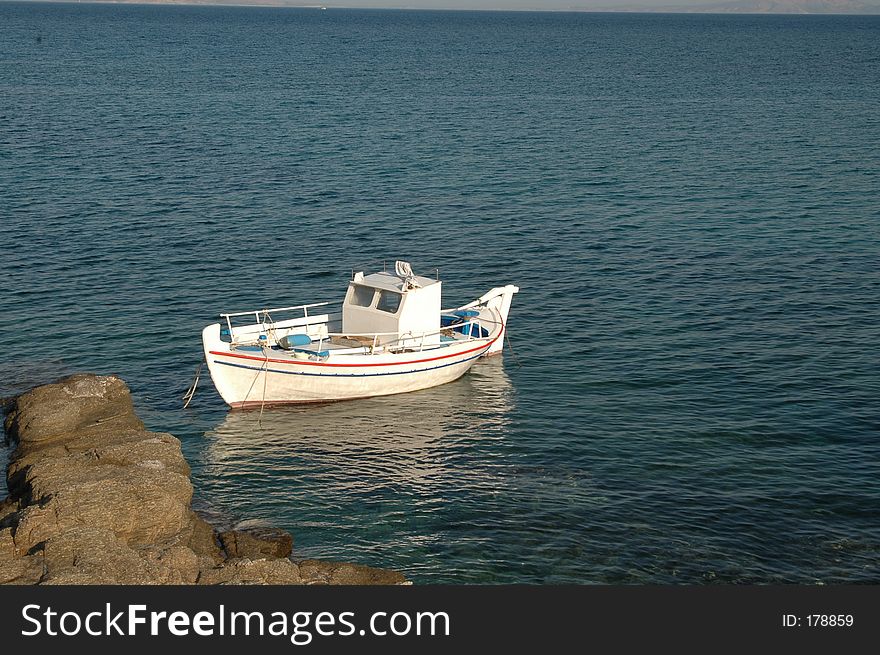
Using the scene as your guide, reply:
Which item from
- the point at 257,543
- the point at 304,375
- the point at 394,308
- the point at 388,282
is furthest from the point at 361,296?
the point at 257,543

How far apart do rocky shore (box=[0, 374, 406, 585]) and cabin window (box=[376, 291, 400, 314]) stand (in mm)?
10850

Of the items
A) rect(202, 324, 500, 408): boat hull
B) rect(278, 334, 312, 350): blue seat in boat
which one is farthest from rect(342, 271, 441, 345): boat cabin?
rect(278, 334, 312, 350): blue seat in boat

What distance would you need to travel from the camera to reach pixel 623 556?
28250 mm

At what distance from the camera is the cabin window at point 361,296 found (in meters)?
42.1

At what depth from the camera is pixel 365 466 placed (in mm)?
34281

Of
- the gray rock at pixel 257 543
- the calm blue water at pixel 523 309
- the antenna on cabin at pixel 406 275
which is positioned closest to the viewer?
the gray rock at pixel 257 543

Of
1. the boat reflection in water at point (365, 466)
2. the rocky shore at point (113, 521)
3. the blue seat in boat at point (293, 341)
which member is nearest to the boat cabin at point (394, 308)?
the blue seat in boat at point (293, 341)

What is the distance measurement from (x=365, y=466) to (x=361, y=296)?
9.87 m

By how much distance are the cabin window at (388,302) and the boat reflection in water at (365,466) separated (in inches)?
139

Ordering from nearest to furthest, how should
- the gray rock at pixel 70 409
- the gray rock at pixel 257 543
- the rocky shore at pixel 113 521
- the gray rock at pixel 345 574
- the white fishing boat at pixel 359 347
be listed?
1. the rocky shore at pixel 113 521
2. the gray rock at pixel 345 574
3. the gray rock at pixel 257 543
4. the gray rock at pixel 70 409
5. the white fishing boat at pixel 359 347

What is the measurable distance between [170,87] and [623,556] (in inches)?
4687

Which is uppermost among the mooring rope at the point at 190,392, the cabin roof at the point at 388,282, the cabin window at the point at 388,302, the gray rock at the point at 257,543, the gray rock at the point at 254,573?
the cabin roof at the point at 388,282

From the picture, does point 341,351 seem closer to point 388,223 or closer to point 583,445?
point 583,445

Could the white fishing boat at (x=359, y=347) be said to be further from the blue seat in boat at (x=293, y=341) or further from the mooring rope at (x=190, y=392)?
the mooring rope at (x=190, y=392)
